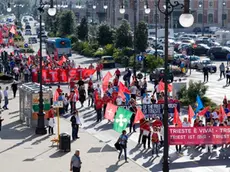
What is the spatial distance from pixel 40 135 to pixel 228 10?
88.8 m

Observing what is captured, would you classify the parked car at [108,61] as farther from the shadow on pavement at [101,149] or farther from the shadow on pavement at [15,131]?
the shadow on pavement at [101,149]

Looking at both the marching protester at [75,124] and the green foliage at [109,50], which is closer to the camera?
the marching protester at [75,124]

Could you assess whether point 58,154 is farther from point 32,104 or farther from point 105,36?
point 105,36

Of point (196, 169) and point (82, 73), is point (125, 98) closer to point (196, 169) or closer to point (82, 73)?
point (196, 169)

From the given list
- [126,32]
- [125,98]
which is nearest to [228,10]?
[126,32]

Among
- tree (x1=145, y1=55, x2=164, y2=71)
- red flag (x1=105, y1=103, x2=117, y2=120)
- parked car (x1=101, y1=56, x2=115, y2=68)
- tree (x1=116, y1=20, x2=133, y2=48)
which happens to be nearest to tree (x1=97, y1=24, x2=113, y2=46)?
tree (x1=116, y1=20, x2=133, y2=48)

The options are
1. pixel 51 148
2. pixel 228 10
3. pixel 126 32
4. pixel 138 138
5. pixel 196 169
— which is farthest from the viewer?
pixel 228 10

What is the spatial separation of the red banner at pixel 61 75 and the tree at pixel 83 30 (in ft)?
112

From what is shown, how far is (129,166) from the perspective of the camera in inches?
979

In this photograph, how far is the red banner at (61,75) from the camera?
4962 cm

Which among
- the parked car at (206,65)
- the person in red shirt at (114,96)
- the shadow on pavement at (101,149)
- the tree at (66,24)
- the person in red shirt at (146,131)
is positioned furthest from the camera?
the tree at (66,24)

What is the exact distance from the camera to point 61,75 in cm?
5000

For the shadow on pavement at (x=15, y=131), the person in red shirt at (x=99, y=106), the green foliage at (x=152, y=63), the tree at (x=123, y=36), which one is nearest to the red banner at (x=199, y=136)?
the shadow on pavement at (x=15, y=131)

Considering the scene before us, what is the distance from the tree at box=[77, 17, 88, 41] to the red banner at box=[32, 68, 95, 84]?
3419cm
